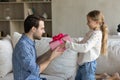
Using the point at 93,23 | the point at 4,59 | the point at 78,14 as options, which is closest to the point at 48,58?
the point at 93,23

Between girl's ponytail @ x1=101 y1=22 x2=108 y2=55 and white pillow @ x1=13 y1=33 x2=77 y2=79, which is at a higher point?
girl's ponytail @ x1=101 y1=22 x2=108 y2=55

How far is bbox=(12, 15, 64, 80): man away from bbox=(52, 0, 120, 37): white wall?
2394 mm

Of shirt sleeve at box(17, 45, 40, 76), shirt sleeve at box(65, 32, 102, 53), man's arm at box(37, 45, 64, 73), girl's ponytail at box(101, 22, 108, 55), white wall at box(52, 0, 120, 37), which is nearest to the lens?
shirt sleeve at box(17, 45, 40, 76)

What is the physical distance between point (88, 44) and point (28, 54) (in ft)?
2.21

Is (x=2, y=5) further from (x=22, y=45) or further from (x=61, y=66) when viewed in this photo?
(x=22, y=45)

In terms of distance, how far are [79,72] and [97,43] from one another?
1.22 feet

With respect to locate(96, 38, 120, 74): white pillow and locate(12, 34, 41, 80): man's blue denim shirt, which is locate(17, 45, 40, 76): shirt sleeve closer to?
locate(12, 34, 41, 80): man's blue denim shirt

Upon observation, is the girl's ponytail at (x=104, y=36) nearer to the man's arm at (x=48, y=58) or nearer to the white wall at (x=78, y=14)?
the man's arm at (x=48, y=58)

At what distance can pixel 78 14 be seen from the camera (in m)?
4.30

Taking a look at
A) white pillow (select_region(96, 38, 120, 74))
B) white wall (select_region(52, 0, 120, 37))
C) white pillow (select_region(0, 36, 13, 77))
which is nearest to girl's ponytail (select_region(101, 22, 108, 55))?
white pillow (select_region(96, 38, 120, 74))

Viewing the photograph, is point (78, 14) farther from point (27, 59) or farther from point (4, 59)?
point (27, 59)

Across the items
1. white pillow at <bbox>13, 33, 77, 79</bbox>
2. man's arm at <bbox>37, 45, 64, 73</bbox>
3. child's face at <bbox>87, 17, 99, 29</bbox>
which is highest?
child's face at <bbox>87, 17, 99, 29</bbox>

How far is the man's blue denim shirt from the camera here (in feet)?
6.00

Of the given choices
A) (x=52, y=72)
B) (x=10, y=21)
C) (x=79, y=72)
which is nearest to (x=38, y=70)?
(x=79, y=72)
